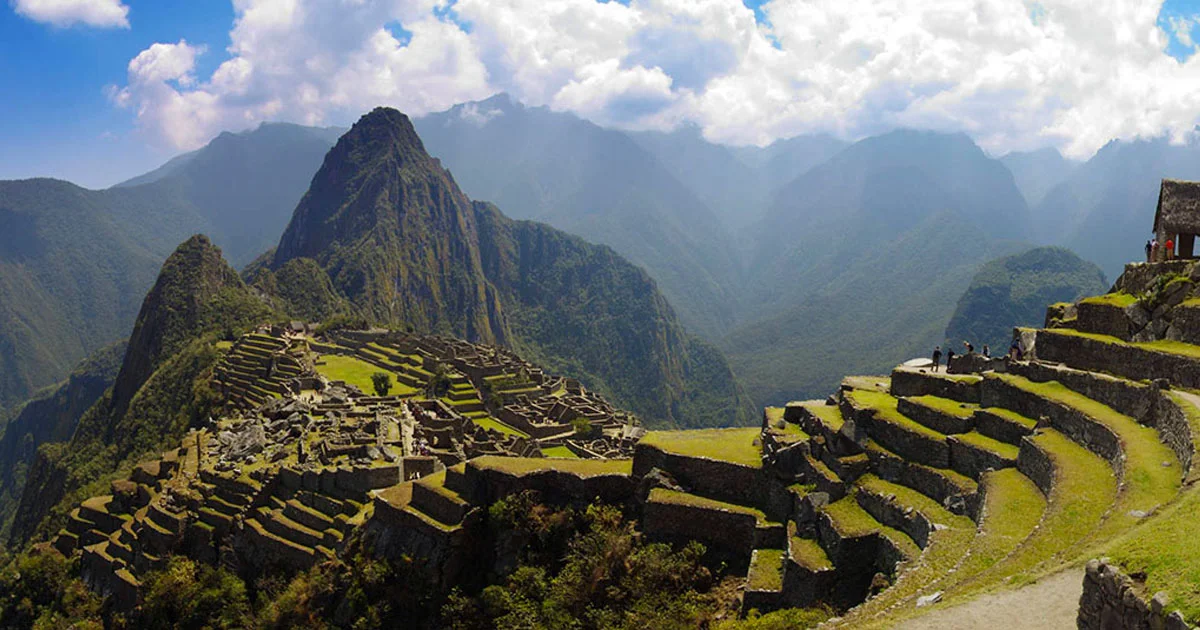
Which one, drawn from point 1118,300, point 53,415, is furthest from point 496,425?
point 53,415

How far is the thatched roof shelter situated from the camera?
2098 cm

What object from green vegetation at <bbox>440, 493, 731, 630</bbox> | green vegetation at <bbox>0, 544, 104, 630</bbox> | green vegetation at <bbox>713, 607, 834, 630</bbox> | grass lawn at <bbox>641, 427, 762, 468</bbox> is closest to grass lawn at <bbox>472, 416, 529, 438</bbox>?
green vegetation at <bbox>0, 544, 104, 630</bbox>

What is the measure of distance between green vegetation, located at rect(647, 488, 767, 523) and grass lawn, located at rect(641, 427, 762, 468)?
1.06 m

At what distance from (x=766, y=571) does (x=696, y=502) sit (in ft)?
10.00

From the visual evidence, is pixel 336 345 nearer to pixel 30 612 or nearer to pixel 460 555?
pixel 30 612

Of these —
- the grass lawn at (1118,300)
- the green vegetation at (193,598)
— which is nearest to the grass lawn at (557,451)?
the green vegetation at (193,598)

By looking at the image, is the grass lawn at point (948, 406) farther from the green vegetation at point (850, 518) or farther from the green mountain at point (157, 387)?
the green mountain at point (157, 387)

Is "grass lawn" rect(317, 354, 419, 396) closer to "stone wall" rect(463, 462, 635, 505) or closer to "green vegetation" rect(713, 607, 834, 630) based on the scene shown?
"stone wall" rect(463, 462, 635, 505)

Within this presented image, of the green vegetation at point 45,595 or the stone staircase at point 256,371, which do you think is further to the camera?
the stone staircase at point 256,371

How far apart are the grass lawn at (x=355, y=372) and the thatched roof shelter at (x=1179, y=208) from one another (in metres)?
57.2

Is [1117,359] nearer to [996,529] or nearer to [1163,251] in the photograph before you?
[1163,251]

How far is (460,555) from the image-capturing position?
2214 cm

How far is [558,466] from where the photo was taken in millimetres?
22469

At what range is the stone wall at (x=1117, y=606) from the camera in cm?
673
